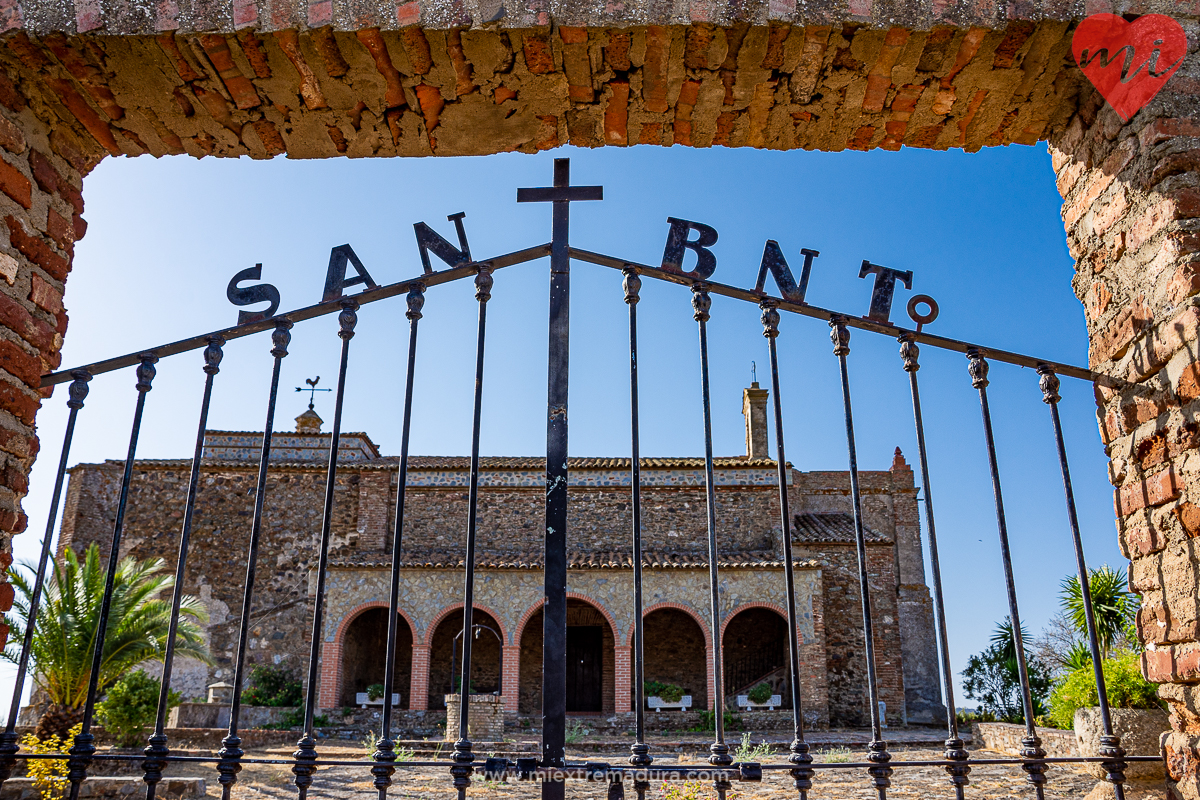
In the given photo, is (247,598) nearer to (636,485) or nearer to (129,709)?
(636,485)

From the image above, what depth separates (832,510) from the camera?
24219 mm

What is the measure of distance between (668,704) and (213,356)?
56.8 feet

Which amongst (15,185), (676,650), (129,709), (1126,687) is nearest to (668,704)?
(676,650)

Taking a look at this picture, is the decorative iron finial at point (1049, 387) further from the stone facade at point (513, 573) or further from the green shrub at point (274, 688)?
the green shrub at point (274, 688)

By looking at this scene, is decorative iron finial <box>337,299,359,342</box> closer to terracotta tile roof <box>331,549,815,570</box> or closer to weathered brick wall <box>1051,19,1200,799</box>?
weathered brick wall <box>1051,19,1200,799</box>

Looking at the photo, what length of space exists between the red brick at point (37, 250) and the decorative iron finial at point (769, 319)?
273cm

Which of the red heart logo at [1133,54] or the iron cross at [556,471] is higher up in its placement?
the red heart logo at [1133,54]

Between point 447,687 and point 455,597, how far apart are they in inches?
113

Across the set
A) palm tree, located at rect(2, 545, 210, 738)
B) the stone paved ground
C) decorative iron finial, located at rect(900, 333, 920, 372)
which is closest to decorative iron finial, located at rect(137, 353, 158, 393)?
decorative iron finial, located at rect(900, 333, 920, 372)

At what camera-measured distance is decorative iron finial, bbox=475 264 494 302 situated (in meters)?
3.08

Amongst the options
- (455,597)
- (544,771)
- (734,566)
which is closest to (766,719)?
(734,566)

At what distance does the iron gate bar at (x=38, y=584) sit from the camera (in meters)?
2.68

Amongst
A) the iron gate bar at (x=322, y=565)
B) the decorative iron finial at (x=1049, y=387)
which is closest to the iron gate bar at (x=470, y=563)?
the iron gate bar at (x=322, y=565)

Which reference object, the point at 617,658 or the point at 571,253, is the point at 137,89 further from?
the point at 617,658
